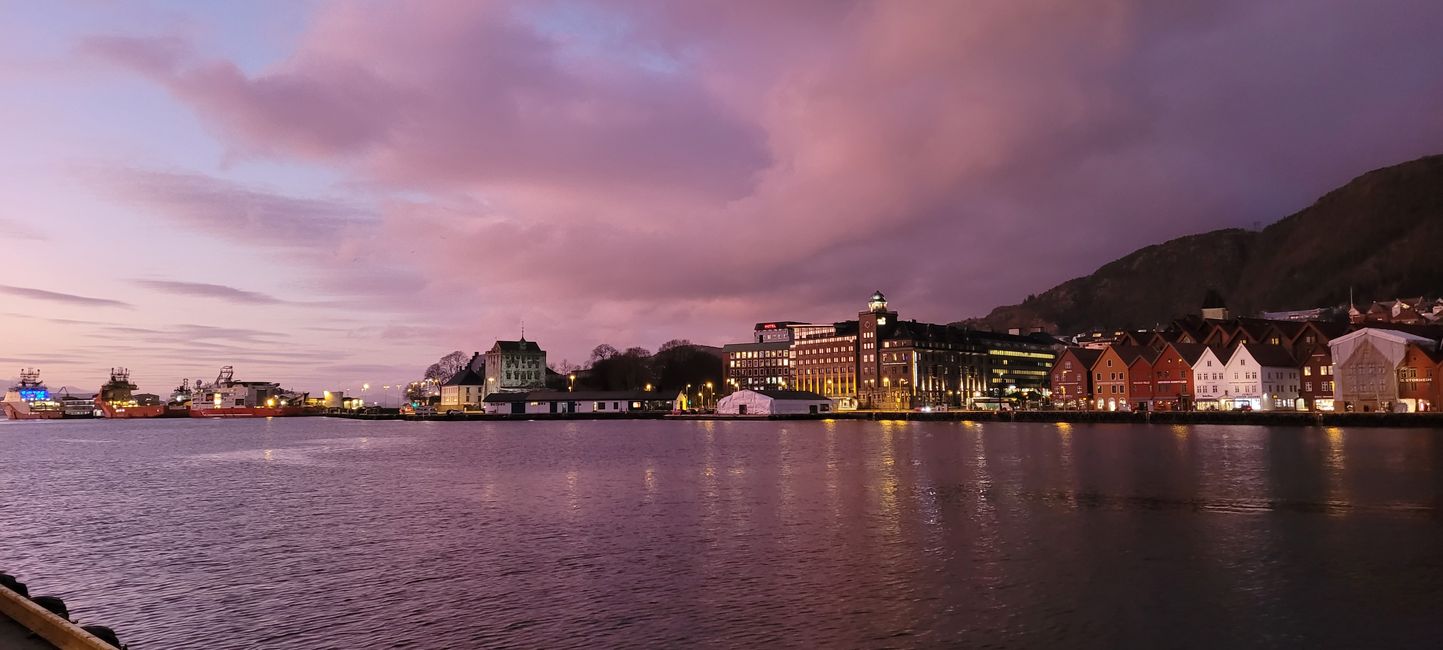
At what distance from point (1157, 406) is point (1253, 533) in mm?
126855

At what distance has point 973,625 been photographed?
20094mm

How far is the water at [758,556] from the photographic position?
20.1m

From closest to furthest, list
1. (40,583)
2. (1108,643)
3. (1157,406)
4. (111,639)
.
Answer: (111,639) → (1108,643) → (40,583) → (1157,406)

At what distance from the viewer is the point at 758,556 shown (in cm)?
2844

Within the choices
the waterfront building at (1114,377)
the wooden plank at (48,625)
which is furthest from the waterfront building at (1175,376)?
the wooden plank at (48,625)

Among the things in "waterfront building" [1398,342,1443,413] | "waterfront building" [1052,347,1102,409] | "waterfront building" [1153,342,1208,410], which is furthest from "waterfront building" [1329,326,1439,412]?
"waterfront building" [1052,347,1102,409]

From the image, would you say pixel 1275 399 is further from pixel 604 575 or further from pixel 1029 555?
pixel 604 575

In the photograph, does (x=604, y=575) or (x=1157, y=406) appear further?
(x=1157, y=406)

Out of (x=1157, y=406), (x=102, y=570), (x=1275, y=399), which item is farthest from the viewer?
(x=1157, y=406)

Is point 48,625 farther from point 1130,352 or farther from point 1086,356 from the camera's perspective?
point 1086,356

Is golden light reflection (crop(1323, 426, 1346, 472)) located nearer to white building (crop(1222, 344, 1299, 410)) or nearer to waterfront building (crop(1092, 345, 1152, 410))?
white building (crop(1222, 344, 1299, 410))

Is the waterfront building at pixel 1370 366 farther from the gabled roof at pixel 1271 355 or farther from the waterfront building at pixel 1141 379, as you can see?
the waterfront building at pixel 1141 379

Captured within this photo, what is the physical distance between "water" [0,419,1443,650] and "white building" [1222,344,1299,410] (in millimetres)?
80461

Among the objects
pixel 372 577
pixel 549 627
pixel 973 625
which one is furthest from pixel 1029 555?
pixel 372 577
